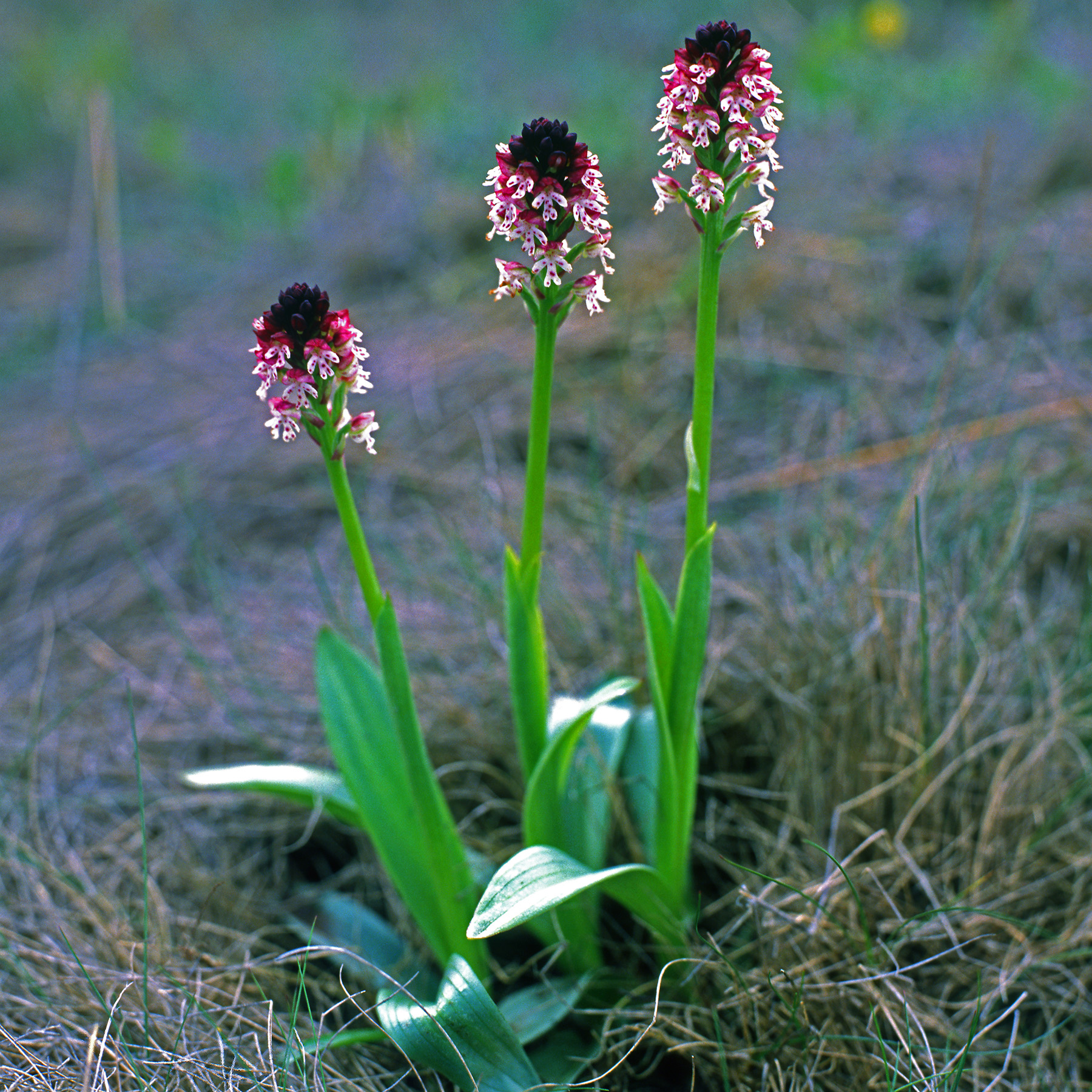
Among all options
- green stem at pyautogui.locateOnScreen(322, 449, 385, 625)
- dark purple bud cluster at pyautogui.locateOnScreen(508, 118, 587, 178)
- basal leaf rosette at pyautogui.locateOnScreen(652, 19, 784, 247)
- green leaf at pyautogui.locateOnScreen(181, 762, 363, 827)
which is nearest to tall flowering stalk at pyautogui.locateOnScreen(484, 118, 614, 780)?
dark purple bud cluster at pyautogui.locateOnScreen(508, 118, 587, 178)

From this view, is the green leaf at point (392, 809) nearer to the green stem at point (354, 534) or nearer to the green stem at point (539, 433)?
the green stem at point (354, 534)

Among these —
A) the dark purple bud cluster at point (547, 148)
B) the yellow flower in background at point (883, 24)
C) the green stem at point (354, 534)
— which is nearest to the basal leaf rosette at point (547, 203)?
the dark purple bud cluster at point (547, 148)

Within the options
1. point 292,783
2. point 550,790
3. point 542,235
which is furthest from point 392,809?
point 542,235

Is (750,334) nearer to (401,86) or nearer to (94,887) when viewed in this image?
(94,887)

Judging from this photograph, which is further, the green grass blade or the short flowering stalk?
the green grass blade

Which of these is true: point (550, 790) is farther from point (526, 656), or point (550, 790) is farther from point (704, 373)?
point (704, 373)

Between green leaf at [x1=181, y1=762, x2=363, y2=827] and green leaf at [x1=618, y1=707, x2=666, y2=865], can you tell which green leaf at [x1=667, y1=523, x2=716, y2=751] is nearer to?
green leaf at [x1=618, y1=707, x2=666, y2=865]
